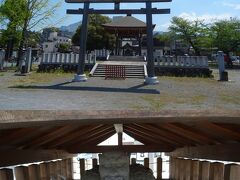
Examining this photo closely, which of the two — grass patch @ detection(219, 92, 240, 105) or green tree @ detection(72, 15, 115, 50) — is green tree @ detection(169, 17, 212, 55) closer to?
green tree @ detection(72, 15, 115, 50)

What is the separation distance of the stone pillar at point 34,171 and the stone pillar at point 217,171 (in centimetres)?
240

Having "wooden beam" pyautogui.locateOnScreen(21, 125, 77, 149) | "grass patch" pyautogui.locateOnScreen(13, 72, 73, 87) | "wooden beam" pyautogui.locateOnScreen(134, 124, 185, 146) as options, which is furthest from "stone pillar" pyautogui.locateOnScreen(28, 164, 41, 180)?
"grass patch" pyautogui.locateOnScreen(13, 72, 73, 87)

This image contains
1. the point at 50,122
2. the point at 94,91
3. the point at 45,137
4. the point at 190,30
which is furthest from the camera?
the point at 190,30

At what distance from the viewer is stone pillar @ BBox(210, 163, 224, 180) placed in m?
4.46

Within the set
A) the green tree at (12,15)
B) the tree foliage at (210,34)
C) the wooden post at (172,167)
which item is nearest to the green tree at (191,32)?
the tree foliage at (210,34)

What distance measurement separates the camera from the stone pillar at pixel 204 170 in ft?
15.7

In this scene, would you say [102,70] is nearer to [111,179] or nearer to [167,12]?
[167,12]

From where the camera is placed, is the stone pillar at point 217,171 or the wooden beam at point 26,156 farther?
the stone pillar at point 217,171

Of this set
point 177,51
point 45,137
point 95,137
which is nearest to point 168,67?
point 95,137

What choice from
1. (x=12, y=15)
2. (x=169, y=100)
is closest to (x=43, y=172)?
(x=169, y=100)

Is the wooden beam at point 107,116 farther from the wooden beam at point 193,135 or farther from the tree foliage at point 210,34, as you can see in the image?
the tree foliage at point 210,34

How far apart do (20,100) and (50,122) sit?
633 cm

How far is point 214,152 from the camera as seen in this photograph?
410 centimetres

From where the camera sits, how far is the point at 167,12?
1252 cm
